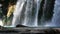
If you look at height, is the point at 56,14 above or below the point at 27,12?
below

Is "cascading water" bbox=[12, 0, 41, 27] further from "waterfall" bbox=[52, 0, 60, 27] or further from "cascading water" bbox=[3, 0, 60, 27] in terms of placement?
"waterfall" bbox=[52, 0, 60, 27]

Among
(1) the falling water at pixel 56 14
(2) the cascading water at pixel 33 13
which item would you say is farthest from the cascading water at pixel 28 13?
(1) the falling water at pixel 56 14

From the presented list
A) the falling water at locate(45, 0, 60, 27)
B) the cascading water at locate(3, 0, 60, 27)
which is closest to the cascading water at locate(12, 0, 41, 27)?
the cascading water at locate(3, 0, 60, 27)

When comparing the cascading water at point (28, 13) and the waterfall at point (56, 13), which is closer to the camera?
the cascading water at point (28, 13)

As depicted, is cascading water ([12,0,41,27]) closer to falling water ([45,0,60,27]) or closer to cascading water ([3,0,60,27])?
cascading water ([3,0,60,27])

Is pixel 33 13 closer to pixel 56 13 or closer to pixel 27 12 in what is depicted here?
pixel 27 12

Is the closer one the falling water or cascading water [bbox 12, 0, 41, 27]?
cascading water [bbox 12, 0, 41, 27]

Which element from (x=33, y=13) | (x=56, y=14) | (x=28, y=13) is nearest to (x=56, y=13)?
(x=56, y=14)

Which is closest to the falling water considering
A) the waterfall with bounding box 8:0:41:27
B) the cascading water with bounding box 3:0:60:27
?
the cascading water with bounding box 3:0:60:27

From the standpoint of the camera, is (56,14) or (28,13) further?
(56,14)

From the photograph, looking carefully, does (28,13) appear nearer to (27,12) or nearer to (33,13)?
(27,12)

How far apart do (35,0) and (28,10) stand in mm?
520

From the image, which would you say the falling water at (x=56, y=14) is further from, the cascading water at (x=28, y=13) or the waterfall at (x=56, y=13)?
the cascading water at (x=28, y=13)

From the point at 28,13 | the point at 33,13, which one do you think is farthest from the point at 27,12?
the point at 33,13
